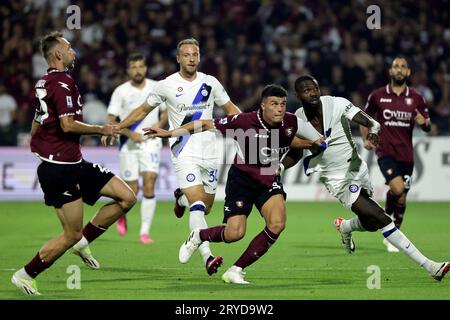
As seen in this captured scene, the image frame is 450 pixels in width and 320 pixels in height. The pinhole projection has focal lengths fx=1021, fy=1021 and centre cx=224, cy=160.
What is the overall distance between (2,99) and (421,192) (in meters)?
9.17

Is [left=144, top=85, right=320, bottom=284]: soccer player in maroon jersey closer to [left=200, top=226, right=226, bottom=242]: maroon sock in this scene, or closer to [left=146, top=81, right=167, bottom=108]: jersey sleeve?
[left=200, top=226, right=226, bottom=242]: maroon sock

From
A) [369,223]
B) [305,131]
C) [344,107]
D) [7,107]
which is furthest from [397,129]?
[7,107]

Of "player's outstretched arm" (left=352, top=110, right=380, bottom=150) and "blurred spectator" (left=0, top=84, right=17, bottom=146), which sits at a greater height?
"player's outstretched arm" (left=352, top=110, right=380, bottom=150)

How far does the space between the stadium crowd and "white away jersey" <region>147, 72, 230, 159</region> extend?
1018 cm

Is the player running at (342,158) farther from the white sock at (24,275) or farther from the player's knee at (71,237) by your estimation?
the white sock at (24,275)

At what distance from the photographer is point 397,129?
45.3 ft

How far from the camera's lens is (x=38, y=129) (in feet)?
32.2

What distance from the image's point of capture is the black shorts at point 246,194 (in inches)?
403

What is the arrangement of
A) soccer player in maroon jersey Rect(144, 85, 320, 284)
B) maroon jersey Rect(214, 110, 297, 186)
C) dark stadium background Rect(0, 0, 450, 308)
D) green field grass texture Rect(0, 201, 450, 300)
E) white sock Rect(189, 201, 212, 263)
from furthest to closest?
dark stadium background Rect(0, 0, 450, 308), white sock Rect(189, 201, 212, 263), maroon jersey Rect(214, 110, 297, 186), soccer player in maroon jersey Rect(144, 85, 320, 284), green field grass texture Rect(0, 201, 450, 300)

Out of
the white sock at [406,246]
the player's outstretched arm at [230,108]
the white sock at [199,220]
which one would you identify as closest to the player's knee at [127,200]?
the white sock at [199,220]

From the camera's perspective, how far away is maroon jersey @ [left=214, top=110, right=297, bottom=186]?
1020cm

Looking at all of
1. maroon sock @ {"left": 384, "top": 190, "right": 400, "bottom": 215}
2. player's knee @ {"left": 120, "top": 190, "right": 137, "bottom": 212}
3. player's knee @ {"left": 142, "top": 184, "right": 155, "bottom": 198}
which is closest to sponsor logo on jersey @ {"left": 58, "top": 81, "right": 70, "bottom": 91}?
player's knee @ {"left": 120, "top": 190, "right": 137, "bottom": 212}
